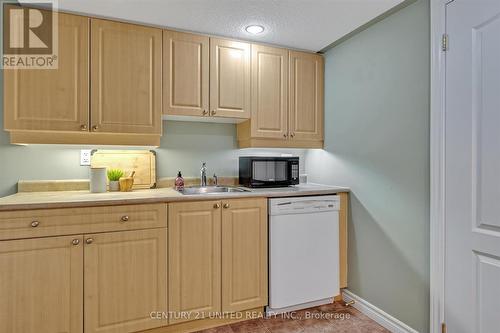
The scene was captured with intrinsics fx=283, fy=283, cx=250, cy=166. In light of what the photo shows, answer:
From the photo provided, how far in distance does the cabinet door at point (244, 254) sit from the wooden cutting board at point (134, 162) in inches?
31.1

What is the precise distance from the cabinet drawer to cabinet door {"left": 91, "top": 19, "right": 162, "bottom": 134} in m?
0.61

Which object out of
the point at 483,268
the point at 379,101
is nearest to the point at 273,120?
the point at 379,101

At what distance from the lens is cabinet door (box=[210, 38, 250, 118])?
228cm

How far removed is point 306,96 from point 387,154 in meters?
0.93

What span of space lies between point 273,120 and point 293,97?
0.97 feet

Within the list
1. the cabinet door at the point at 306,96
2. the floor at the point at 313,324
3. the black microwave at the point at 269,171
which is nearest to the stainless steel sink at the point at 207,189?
the black microwave at the point at 269,171

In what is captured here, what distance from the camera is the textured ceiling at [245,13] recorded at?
182 centimetres

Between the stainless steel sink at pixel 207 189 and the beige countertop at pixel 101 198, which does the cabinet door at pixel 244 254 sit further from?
the stainless steel sink at pixel 207 189

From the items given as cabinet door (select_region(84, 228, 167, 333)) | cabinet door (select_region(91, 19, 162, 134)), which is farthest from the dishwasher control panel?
cabinet door (select_region(91, 19, 162, 134))

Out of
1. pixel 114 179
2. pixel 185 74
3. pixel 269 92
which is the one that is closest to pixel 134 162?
pixel 114 179

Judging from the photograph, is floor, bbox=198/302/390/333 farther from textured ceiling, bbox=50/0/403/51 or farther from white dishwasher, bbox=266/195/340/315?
textured ceiling, bbox=50/0/403/51

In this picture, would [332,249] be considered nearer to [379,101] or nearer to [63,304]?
[379,101]

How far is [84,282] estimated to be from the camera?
167 cm

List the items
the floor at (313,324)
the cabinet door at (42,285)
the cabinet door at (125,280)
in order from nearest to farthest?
the cabinet door at (42,285) < the cabinet door at (125,280) < the floor at (313,324)
